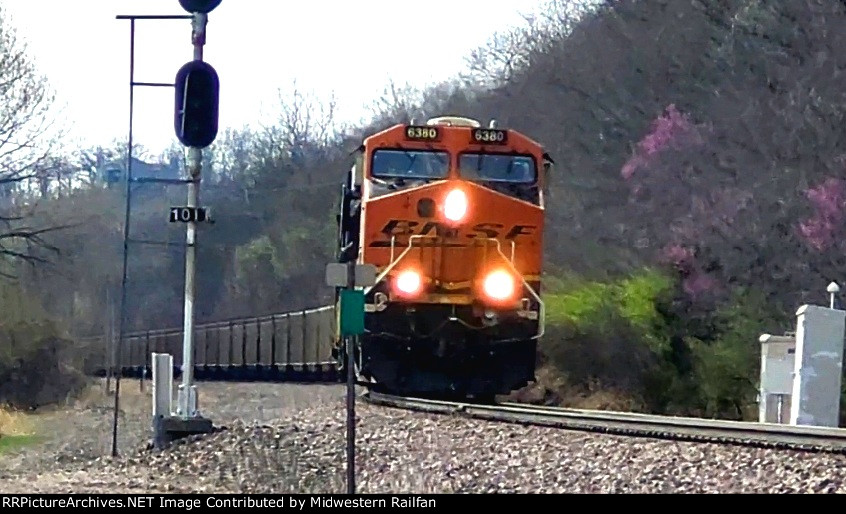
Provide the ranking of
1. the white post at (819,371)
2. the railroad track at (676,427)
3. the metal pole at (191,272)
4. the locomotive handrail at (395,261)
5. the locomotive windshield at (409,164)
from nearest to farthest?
1. the railroad track at (676,427)
2. the metal pole at (191,272)
3. the white post at (819,371)
4. the locomotive handrail at (395,261)
5. the locomotive windshield at (409,164)

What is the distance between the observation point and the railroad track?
33.7 feet

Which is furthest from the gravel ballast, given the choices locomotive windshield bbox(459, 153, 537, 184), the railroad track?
locomotive windshield bbox(459, 153, 537, 184)

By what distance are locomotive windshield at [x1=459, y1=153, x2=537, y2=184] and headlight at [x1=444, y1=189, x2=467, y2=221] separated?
889 mm

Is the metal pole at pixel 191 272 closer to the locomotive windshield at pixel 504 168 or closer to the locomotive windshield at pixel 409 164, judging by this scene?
the locomotive windshield at pixel 409 164

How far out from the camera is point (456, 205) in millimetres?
16625

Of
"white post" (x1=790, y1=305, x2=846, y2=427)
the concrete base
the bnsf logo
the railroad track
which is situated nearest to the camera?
the railroad track

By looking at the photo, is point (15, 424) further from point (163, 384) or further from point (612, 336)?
point (612, 336)

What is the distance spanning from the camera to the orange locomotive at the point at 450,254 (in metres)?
16.7

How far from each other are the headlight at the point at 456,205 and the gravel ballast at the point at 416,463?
254 centimetres

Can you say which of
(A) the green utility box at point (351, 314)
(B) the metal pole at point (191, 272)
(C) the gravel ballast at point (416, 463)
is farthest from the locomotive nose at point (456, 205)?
(A) the green utility box at point (351, 314)

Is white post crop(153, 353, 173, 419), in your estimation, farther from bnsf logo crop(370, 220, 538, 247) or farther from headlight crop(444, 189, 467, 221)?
headlight crop(444, 189, 467, 221)

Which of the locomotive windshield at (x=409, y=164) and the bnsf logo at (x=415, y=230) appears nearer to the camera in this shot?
the bnsf logo at (x=415, y=230)
